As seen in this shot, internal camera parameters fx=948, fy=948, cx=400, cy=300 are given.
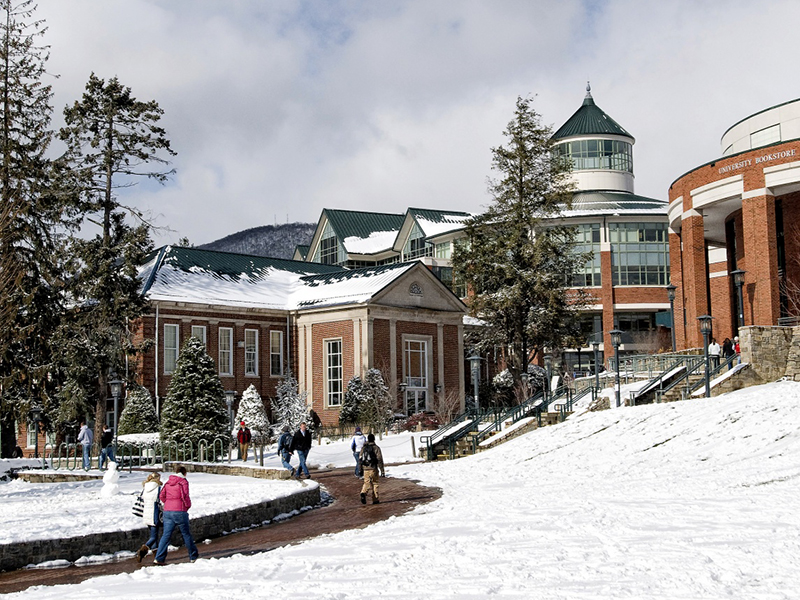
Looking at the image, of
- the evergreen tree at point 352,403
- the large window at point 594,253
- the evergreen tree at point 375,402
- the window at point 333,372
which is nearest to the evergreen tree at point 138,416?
the evergreen tree at point 352,403

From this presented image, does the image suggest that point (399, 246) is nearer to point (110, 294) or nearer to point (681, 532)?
point (110, 294)

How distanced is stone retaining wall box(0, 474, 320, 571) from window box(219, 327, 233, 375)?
29.5 metres

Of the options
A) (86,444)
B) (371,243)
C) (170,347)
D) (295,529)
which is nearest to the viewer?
(295,529)

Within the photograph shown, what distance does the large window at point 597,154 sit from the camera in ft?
260

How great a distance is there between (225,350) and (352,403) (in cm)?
871

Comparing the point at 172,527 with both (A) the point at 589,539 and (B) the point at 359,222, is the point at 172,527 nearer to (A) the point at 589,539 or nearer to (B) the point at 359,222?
(A) the point at 589,539

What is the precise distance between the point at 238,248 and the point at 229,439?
155 meters

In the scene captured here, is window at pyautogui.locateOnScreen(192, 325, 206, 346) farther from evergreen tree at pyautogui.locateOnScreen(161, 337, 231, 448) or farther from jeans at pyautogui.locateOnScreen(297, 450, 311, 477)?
jeans at pyautogui.locateOnScreen(297, 450, 311, 477)

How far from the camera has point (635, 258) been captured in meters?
70.2

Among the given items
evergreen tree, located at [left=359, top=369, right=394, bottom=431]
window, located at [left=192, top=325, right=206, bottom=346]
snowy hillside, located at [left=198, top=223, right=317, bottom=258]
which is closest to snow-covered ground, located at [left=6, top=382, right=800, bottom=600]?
evergreen tree, located at [left=359, top=369, right=394, bottom=431]

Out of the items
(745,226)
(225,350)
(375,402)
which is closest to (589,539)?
(375,402)

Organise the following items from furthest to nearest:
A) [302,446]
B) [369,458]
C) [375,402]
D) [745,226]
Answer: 1. [745,226]
2. [375,402]
3. [302,446]
4. [369,458]

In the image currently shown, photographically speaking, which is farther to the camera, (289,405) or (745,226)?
(289,405)

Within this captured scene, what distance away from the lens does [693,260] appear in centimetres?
4769
